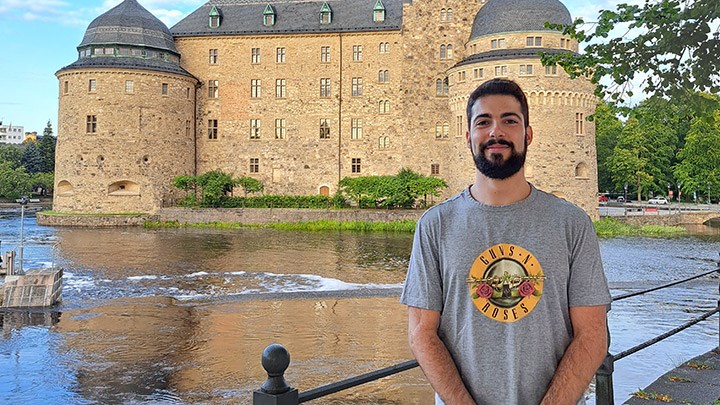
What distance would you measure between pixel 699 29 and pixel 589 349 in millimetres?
5313

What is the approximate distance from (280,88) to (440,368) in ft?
139

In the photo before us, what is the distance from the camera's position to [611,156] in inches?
2345

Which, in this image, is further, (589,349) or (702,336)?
(702,336)

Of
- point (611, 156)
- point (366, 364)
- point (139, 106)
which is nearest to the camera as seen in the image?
point (366, 364)

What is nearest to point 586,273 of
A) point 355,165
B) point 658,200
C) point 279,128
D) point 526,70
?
point 526,70

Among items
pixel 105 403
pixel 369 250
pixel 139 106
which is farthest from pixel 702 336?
pixel 139 106

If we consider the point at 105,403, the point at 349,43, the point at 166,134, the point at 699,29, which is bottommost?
the point at 105,403

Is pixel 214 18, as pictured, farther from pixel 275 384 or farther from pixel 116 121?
pixel 275 384

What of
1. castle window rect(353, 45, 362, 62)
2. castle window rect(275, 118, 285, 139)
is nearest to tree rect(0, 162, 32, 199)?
castle window rect(275, 118, 285, 139)

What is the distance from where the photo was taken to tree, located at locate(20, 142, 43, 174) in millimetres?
79688

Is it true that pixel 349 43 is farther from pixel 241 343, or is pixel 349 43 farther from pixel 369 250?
pixel 241 343

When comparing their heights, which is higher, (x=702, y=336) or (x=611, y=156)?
(x=611, y=156)

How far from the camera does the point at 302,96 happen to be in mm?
43406

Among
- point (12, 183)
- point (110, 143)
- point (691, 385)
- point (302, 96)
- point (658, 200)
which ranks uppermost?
point (302, 96)
